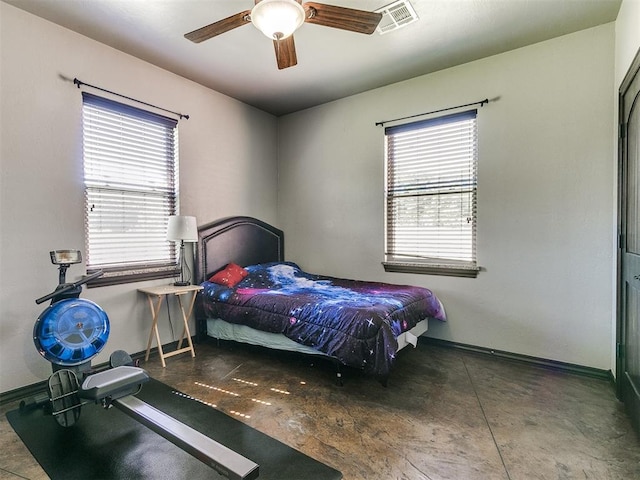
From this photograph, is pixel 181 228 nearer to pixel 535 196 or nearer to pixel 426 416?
pixel 426 416

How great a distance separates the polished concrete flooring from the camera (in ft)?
5.89

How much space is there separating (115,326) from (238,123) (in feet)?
9.04

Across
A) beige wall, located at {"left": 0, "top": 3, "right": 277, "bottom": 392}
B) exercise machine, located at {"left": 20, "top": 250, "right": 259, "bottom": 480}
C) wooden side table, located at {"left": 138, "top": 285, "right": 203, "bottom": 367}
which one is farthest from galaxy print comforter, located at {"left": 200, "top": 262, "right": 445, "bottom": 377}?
exercise machine, located at {"left": 20, "top": 250, "right": 259, "bottom": 480}

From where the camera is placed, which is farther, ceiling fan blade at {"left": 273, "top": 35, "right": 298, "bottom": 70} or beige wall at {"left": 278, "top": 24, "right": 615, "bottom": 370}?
beige wall at {"left": 278, "top": 24, "right": 615, "bottom": 370}

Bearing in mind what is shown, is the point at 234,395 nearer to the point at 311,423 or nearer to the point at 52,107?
the point at 311,423

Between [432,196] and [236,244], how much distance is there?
7.92 feet

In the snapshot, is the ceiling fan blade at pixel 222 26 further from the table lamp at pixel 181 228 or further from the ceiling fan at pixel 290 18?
the table lamp at pixel 181 228

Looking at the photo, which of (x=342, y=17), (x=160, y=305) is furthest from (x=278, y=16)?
(x=160, y=305)

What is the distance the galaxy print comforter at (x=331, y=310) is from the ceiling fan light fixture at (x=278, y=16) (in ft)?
6.43

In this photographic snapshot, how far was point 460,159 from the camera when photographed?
11.6 feet

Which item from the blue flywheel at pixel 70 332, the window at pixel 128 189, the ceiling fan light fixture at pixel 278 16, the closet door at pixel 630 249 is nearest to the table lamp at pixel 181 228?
the window at pixel 128 189

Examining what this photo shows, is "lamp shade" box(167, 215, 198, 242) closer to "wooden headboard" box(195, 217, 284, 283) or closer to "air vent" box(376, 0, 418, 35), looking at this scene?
"wooden headboard" box(195, 217, 284, 283)

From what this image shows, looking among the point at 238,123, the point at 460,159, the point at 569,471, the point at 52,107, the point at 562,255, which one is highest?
the point at 238,123

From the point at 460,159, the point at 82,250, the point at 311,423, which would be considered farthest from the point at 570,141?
the point at 82,250
